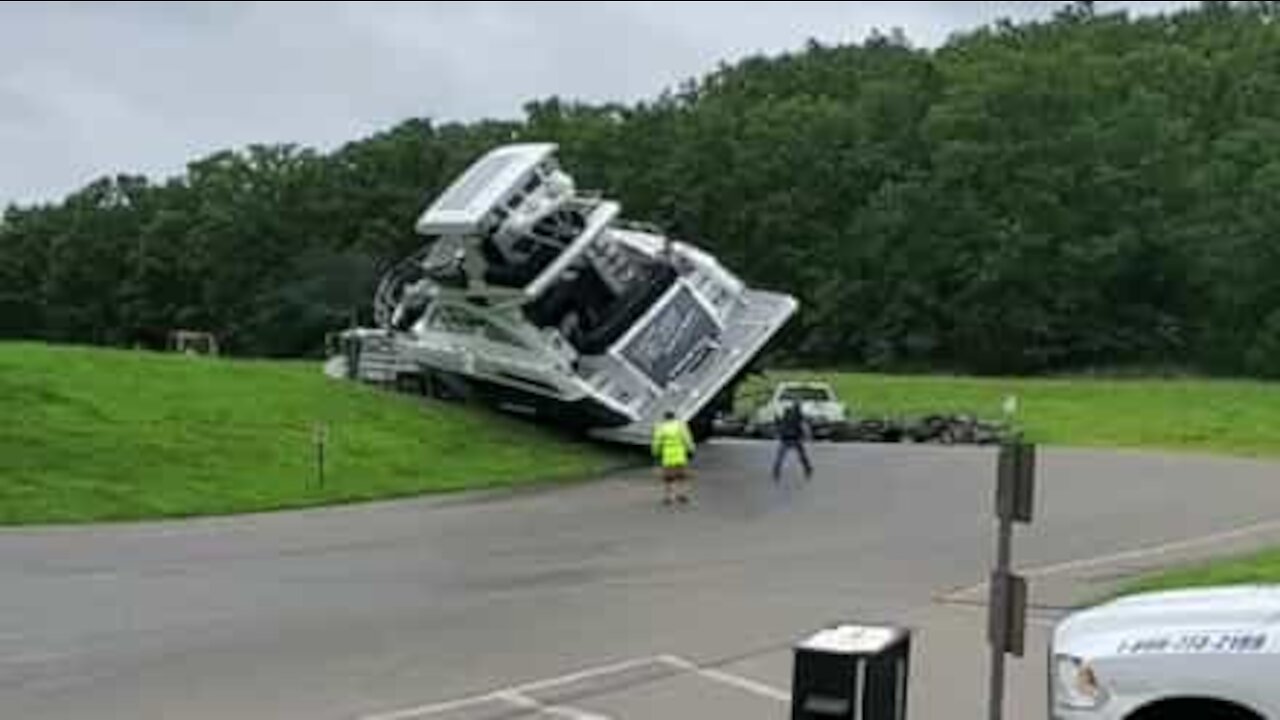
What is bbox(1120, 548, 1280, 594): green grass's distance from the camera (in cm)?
1891

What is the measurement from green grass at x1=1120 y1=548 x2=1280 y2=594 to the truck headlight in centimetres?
1092

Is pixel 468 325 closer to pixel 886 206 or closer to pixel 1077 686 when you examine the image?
pixel 1077 686

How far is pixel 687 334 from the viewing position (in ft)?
135

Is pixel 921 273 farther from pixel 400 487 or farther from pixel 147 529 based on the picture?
pixel 147 529

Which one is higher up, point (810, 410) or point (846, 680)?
point (810, 410)

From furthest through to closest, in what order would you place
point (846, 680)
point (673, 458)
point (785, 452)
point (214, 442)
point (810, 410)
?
1. point (810, 410)
2. point (785, 452)
3. point (214, 442)
4. point (673, 458)
5. point (846, 680)

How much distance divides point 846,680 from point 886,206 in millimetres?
97990

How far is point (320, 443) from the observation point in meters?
35.6

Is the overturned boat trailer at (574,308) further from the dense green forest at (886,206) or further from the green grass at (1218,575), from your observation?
the dense green forest at (886,206)

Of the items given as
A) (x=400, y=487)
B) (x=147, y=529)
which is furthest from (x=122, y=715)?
(x=400, y=487)

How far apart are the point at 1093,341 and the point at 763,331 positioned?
56.3 m

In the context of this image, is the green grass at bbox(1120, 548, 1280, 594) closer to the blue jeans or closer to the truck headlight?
the truck headlight

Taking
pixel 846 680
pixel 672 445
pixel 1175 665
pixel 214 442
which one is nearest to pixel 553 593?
pixel 672 445

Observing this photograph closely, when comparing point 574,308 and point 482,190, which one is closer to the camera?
point 482,190
